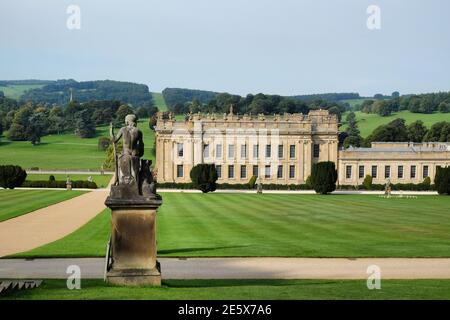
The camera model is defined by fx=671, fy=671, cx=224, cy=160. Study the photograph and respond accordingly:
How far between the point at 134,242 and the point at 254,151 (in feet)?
208

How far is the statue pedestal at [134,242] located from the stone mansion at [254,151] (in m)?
62.5

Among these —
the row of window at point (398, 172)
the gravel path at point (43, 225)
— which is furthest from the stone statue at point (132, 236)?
the row of window at point (398, 172)

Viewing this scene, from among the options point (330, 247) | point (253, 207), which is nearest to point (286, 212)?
point (253, 207)

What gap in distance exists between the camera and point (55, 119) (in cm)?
13000

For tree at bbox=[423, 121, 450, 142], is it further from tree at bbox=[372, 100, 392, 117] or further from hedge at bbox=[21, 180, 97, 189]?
hedge at bbox=[21, 180, 97, 189]

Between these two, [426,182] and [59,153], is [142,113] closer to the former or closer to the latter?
[59,153]

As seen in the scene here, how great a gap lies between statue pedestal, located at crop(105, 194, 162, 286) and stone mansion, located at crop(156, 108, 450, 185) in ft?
205

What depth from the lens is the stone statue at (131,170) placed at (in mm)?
12109

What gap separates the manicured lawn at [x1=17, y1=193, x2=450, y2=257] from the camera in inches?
794

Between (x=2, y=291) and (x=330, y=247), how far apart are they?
41.0 ft

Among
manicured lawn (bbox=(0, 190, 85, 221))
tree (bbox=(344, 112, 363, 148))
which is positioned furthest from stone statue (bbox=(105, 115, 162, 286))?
tree (bbox=(344, 112, 363, 148))

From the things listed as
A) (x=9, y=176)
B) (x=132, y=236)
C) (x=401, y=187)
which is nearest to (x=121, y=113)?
(x=401, y=187)
